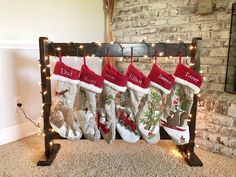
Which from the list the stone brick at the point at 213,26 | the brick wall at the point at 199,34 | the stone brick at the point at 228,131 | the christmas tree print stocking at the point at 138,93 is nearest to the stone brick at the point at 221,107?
the brick wall at the point at 199,34

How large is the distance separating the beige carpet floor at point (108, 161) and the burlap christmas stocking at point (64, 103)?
0.80ft

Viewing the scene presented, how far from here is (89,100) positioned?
4.89ft

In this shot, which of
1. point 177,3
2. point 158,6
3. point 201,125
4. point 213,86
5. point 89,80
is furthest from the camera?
point 158,6

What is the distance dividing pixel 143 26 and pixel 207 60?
878 mm

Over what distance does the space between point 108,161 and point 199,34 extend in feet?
4.88

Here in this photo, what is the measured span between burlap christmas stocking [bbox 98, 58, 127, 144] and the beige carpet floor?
246 millimetres

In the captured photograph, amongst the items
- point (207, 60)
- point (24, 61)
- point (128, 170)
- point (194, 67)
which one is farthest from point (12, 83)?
point (207, 60)

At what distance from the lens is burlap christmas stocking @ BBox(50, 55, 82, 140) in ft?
4.83

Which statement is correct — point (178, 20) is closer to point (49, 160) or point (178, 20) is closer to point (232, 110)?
point (232, 110)

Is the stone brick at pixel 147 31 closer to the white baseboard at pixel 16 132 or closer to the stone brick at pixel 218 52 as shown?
the stone brick at pixel 218 52

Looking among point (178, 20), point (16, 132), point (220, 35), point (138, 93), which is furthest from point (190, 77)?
point (16, 132)

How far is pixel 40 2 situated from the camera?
83.8 inches

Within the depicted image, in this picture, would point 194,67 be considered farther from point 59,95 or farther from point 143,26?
point 143,26

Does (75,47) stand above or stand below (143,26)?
below
